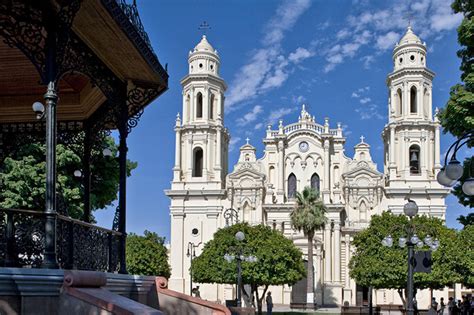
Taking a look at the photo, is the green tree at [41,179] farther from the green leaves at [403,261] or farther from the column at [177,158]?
the column at [177,158]

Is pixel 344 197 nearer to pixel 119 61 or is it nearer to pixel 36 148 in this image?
pixel 36 148

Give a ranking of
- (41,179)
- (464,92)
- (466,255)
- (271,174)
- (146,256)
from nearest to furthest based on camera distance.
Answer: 1. (464,92)
2. (41,179)
3. (466,255)
4. (146,256)
5. (271,174)

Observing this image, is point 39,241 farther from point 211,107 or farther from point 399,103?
point 211,107

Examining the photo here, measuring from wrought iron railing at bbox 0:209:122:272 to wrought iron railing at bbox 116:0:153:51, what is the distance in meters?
2.95

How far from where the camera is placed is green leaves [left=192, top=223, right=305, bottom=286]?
48.7 meters

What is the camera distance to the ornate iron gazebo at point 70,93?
834 centimetres

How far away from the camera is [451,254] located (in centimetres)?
4366

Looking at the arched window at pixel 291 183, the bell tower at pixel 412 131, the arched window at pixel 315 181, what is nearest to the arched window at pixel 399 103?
the bell tower at pixel 412 131

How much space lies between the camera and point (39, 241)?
8383 millimetres

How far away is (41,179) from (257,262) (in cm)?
2640

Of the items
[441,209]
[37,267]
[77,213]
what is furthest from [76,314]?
[441,209]

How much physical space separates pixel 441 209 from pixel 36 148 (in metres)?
48.9

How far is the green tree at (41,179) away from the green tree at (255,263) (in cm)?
2307

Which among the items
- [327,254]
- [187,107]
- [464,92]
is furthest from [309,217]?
[464,92]
